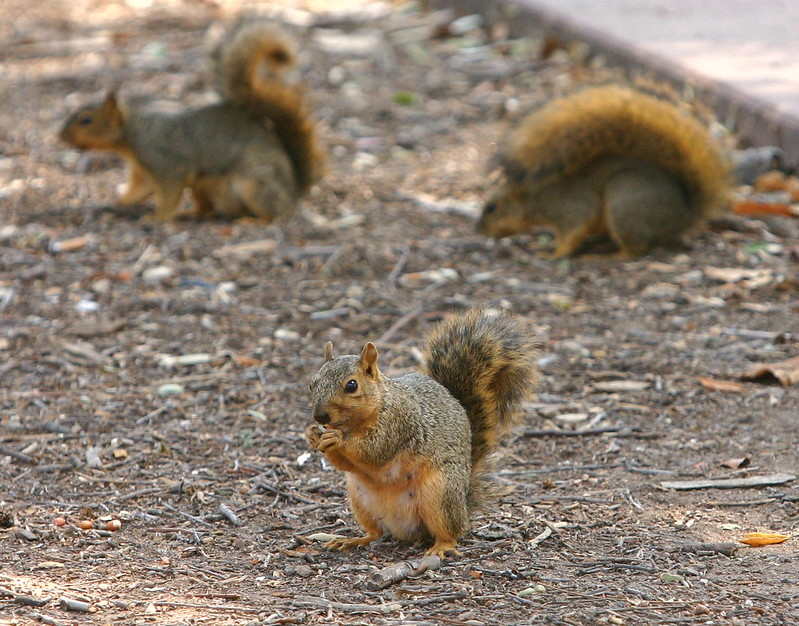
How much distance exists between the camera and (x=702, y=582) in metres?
2.88

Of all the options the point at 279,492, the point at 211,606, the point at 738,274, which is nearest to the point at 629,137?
the point at 738,274

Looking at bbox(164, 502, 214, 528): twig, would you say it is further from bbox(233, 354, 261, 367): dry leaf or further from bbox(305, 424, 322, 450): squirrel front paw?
bbox(233, 354, 261, 367): dry leaf

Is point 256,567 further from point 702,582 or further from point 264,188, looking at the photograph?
point 264,188

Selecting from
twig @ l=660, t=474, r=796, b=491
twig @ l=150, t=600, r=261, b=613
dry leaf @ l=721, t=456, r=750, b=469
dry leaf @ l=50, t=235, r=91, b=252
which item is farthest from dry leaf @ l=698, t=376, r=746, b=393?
dry leaf @ l=50, t=235, r=91, b=252

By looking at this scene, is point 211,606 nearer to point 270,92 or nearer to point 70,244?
A: point 70,244

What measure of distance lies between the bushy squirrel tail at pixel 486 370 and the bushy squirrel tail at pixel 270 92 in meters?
3.41

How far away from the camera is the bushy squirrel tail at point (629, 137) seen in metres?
5.86

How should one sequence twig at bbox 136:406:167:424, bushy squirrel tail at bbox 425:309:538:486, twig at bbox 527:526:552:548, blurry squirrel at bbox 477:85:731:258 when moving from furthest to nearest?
1. blurry squirrel at bbox 477:85:731:258
2. twig at bbox 136:406:167:424
3. bushy squirrel tail at bbox 425:309:538:486
4. twig at bbox 527:526:552:548

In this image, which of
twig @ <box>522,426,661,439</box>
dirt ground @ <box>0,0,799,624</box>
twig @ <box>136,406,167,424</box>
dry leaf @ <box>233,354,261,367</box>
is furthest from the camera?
dry leaf @ <box>233,354,261,367</box>

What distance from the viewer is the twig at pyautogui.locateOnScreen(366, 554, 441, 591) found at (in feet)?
9.56

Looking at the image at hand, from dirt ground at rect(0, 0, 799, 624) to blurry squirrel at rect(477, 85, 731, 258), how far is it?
0.16 metres

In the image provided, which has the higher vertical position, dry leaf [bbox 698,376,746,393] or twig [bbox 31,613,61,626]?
twig [bbox 31,613,61,626]

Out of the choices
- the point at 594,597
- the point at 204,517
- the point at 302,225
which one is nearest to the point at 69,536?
the point at 204,517

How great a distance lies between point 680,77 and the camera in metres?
7.46
